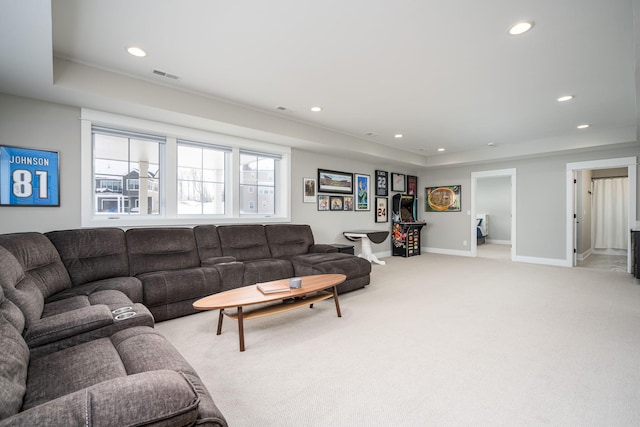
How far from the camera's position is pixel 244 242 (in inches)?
168

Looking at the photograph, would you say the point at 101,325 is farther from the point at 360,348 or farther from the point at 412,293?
the point at 412,293

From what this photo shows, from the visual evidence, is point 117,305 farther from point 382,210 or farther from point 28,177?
point 382,210

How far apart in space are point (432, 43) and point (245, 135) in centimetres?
286

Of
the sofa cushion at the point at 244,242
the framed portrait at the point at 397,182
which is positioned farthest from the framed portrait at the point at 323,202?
the framed portrait at the point at 397,182

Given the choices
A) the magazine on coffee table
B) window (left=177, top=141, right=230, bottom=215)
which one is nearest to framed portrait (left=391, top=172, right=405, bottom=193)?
window (left=177, top=141, right=230, bottom=215)

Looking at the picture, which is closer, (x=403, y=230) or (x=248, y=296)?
(x=248, y=296)

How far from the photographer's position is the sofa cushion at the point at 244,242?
13.6ft

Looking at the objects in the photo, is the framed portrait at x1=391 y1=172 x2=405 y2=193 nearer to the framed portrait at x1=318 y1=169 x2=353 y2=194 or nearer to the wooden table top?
the framed portrait at x1=318 y1=169 x2=353 y2=194

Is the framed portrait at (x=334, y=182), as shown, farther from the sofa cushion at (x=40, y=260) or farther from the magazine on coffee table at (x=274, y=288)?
the sofa cushion at (x=40, y=260)

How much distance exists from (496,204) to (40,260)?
10.7 metres

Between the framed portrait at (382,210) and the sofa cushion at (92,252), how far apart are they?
17.0 feet

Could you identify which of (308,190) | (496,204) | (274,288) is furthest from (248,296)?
(496,204)

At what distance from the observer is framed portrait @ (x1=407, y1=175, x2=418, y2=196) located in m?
8.02

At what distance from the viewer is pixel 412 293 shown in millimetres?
4066
